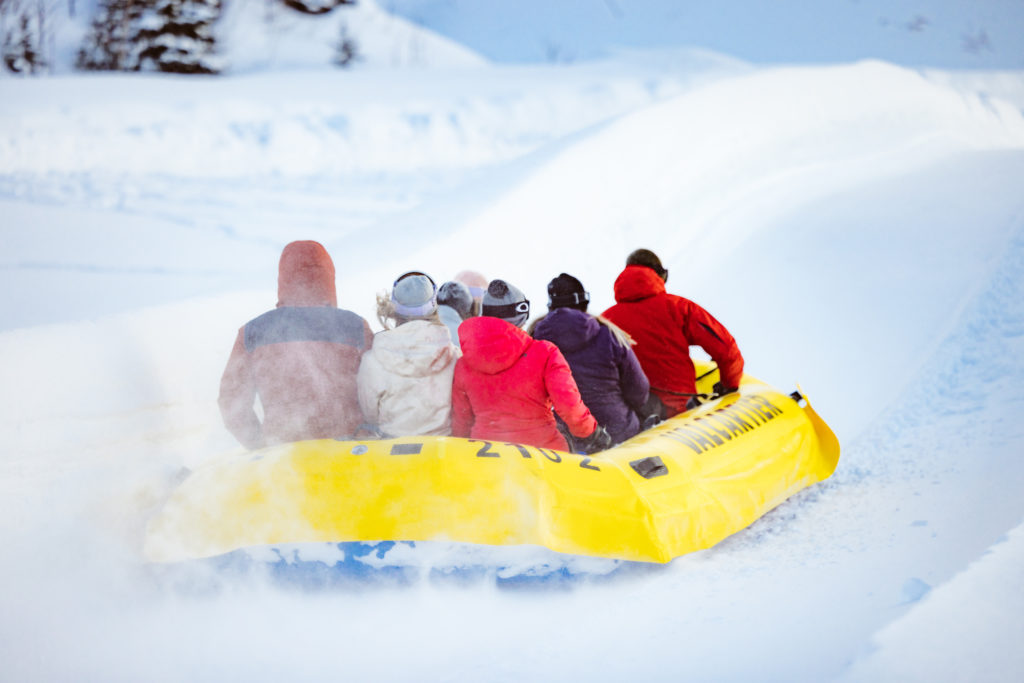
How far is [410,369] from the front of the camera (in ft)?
9.21

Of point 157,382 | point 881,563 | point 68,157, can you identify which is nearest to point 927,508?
point 881,563

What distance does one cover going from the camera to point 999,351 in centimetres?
471

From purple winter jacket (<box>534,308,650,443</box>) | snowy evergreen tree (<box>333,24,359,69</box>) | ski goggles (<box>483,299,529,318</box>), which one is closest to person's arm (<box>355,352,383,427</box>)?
ski goggles (<box>483,299,529,318</box>)

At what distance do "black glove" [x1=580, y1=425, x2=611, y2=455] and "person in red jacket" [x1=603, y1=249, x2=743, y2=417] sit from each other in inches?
21.1

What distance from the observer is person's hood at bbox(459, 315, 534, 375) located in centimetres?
278

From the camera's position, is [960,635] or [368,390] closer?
[960,635]

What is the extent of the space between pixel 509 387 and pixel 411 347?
1.18ft

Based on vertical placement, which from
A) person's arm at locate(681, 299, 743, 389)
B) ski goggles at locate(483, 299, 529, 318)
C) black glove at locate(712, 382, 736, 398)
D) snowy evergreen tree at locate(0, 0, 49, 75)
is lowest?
black glove at locate(712, 382, 736, 398)

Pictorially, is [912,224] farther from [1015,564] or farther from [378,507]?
[378,507]

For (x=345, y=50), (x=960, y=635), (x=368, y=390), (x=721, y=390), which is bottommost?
(x=960, y=635)

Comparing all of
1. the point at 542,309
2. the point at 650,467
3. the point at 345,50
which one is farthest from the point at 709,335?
the point at 345,50

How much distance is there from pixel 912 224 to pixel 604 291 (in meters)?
2.66

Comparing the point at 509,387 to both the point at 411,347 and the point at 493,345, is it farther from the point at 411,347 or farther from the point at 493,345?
the point at 411,347

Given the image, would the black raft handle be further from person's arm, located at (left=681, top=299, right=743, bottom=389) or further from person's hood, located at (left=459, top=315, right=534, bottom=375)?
person's arm, located at (left=681, top=299, right=743, bottom=389)
